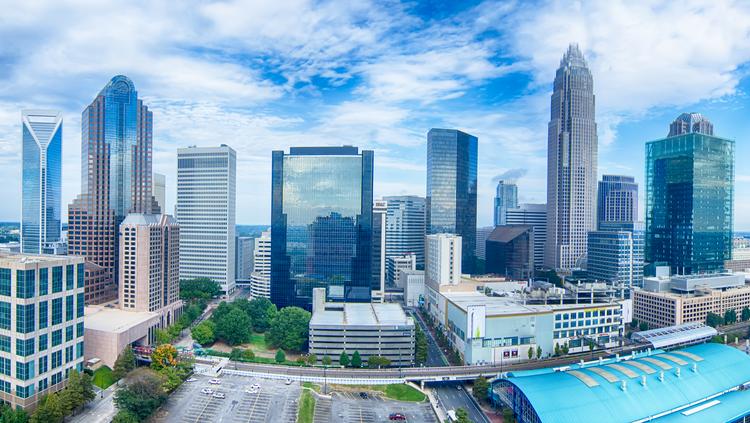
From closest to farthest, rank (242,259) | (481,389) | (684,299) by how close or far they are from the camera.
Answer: (481,389), (684,299), (242,259)

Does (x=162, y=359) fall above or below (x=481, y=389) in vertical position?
above

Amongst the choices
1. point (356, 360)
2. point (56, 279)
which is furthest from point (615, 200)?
point (56, 279)

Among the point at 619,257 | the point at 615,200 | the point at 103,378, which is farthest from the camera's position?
the point at 615,200

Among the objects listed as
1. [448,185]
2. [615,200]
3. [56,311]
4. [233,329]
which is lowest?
[233,329]

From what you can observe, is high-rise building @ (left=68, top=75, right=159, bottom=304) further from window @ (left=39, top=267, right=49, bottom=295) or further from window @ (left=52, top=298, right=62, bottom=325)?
window @ (left=39, top=267, right=49, bottom=295)

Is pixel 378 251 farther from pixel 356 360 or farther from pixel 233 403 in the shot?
pixel 233 403

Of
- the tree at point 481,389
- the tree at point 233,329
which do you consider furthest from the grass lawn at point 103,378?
the tree at point 481,389

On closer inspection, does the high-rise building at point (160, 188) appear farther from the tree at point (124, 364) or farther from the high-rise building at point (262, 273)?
the tree at point (124, 364)

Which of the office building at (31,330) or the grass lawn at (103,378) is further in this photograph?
the grass lawn at (103,378)
